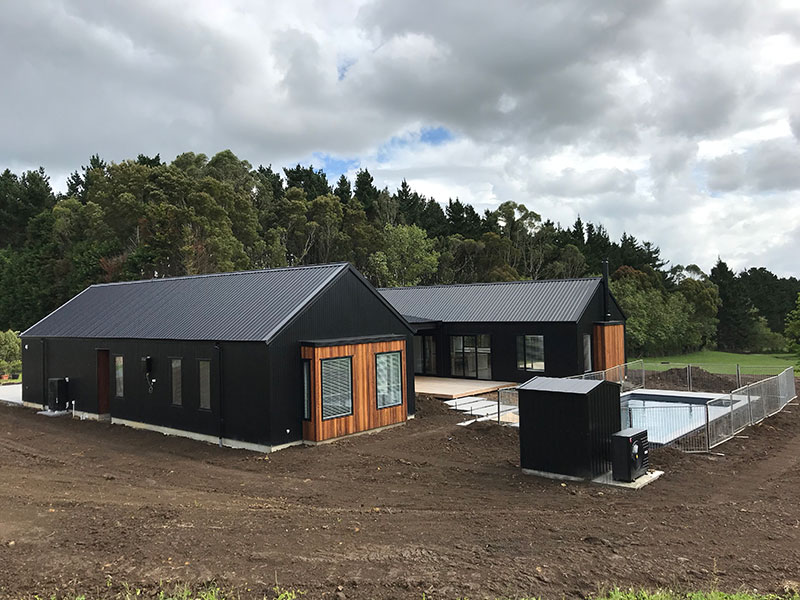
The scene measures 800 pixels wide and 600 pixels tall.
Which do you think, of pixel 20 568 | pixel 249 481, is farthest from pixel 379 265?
pixel 20 568

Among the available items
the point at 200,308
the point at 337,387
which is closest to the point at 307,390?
the point at 337,387

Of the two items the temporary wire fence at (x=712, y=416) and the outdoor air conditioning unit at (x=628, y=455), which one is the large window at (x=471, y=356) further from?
the outdoor air conditioning unit at (x=628, y=455)

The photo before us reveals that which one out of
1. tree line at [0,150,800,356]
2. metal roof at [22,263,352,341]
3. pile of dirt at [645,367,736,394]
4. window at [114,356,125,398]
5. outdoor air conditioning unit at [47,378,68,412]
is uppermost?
tree line at [0,150,800,356]

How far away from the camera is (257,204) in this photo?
1869 inches

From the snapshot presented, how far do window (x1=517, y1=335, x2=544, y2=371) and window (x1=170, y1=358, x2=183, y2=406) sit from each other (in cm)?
1199

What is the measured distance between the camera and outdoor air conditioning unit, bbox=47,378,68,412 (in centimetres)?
1748

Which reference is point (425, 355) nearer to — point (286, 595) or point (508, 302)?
point (508, 302)

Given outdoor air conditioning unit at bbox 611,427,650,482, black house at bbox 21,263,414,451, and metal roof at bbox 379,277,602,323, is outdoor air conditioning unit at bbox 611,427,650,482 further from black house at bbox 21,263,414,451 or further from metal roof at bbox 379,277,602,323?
metal roof at bbox 379,277,602,323

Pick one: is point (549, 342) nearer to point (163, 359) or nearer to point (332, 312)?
point (332, 312)

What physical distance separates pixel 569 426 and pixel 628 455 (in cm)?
99

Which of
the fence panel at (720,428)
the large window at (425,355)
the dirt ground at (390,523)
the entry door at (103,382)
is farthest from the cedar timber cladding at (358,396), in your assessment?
the large window at (425,355)

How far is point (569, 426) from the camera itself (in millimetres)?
9805

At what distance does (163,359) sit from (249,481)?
5605 millimetres

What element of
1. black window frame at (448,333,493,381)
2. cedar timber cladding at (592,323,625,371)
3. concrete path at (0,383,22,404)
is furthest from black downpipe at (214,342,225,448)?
cedar timber cladding at (592,323,625,371)
